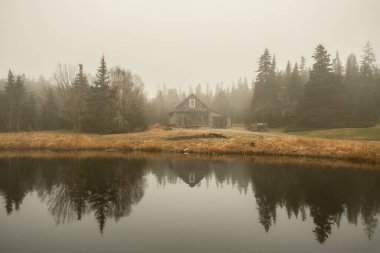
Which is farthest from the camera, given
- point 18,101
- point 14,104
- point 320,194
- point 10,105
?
point 18,101

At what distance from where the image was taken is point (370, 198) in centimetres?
1559

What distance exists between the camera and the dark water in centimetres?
1049

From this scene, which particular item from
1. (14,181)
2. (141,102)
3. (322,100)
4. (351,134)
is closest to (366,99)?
(322,100)

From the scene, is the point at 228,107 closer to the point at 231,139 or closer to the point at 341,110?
the point at 341,110

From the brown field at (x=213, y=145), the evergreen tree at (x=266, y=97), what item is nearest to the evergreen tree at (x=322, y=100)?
the evergreen tree at (x=266, y=97)

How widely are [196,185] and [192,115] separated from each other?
4205 centimetres

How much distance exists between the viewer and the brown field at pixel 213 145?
29.1m

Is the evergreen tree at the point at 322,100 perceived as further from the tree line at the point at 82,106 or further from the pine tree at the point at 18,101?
the pine tree at the point at 18,101

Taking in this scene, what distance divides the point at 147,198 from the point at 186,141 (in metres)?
21.5

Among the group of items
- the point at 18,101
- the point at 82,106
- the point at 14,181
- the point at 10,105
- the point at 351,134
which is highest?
the point at 18,101

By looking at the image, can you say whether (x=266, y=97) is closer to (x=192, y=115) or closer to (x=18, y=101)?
(x=192, y=115)

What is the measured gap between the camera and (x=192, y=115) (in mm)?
61219

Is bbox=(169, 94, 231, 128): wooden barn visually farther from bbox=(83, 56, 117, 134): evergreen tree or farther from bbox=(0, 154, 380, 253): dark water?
bbox=(0, 154, 380, 253): dark water

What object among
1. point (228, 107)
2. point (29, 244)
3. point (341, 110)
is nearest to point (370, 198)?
point (29, 244)
